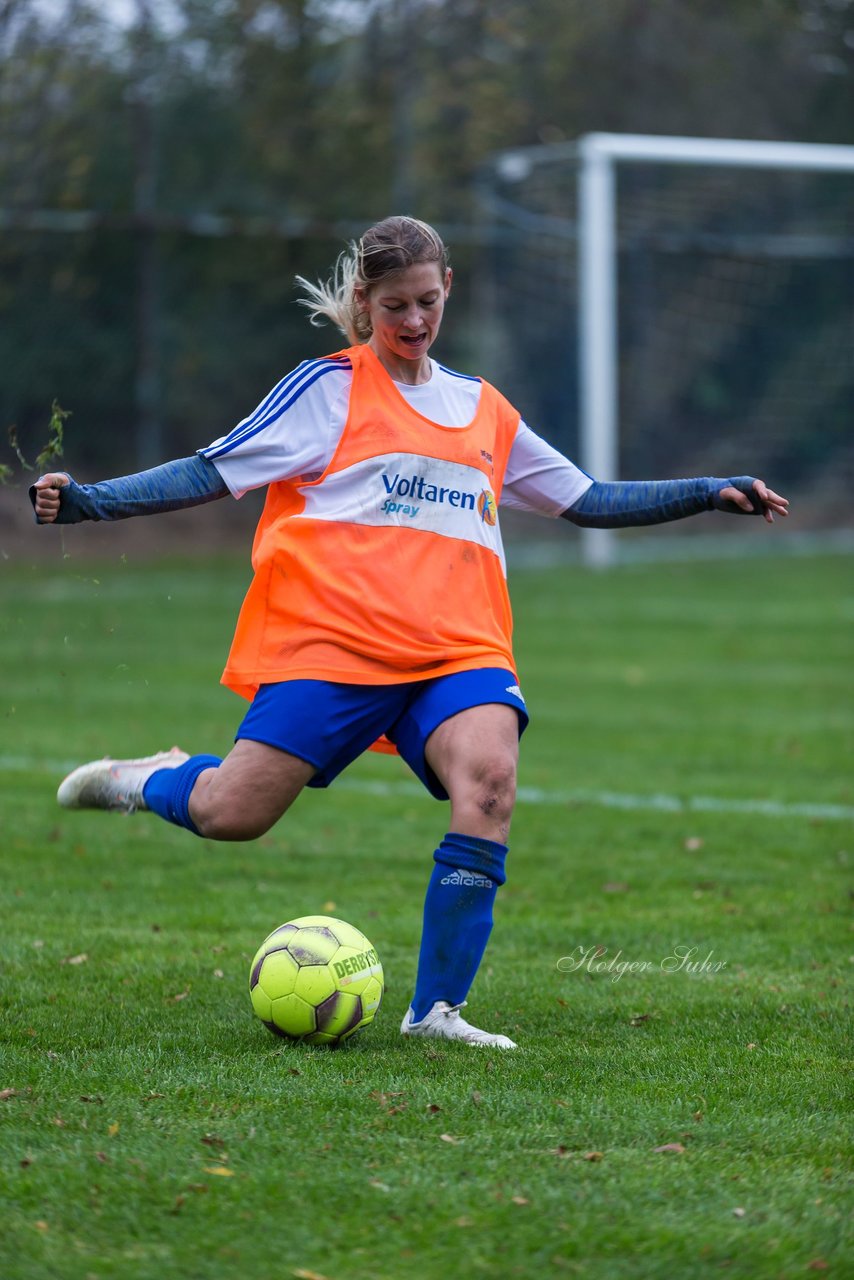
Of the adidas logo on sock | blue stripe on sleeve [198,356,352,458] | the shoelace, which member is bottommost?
the shoelace

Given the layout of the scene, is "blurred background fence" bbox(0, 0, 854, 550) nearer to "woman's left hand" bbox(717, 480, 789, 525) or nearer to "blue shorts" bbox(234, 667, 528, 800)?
"blue shorts" bbox(234, 667, 528, 800)

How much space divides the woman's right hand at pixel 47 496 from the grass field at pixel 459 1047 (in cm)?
109

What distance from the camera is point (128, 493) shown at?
14.0 ft

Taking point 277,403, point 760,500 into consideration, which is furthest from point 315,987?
point 760,500

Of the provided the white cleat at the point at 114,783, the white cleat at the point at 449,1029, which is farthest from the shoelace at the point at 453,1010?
the white cleat at the point at 114,783

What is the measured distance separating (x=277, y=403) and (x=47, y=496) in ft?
2.07

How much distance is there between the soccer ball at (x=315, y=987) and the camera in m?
4.29

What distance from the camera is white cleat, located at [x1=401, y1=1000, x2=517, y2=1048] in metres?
4.31

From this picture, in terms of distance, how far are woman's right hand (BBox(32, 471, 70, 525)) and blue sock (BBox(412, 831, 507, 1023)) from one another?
126 cm

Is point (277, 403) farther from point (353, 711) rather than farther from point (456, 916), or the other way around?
point (456, 916)

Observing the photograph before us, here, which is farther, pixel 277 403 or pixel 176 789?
pixel 176 789

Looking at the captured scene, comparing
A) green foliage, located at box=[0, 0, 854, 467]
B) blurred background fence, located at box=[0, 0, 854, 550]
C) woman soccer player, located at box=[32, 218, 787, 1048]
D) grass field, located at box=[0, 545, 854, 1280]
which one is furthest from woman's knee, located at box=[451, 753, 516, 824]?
green foliage, located at box=[0, 0, 854, 467]

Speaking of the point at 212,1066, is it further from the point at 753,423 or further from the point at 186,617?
the point at 753,423

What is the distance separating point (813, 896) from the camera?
20.1 feet
